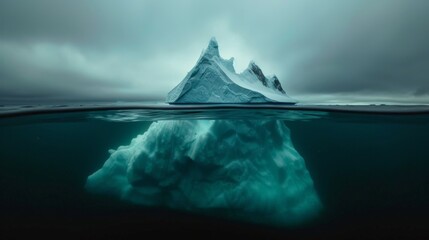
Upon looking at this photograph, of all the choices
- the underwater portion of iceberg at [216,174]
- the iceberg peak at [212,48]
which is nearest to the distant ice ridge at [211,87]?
the iceberg peak at [212,48]

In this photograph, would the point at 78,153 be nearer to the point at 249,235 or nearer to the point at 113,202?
the point at 113,202

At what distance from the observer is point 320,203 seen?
35.3 ft

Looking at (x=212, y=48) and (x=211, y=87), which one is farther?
(x=212, y=48)

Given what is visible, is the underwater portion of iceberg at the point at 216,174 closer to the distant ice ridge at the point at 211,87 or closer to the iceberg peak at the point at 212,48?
the distant ice ridge at the point at 211,87

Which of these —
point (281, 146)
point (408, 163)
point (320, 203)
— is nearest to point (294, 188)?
point (320, 203)

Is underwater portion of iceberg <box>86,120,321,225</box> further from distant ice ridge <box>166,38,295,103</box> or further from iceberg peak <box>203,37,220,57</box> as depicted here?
iceberg peak <box>203,37,220,57</box>

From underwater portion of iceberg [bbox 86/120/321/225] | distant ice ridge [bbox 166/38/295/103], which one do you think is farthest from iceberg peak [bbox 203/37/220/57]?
underwater portion of iceberg [bbox 86/120/321/225]

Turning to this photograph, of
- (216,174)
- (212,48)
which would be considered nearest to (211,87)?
(212,48)

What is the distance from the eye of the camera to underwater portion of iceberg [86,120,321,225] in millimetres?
9891

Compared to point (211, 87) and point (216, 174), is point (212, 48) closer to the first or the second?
point (211, 87)

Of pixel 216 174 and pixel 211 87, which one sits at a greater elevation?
pixel 211 87

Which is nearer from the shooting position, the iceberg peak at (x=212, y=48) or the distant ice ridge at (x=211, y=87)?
the distant ice ridge at (x=211, y=87)

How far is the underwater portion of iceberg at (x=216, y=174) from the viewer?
989 cm

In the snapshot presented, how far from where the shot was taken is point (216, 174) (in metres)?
10.3
